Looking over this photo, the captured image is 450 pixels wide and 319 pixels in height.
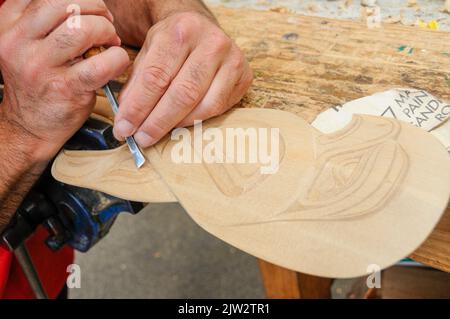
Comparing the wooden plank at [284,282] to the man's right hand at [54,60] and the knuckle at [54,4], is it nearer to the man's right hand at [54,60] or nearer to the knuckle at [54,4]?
the man's right hand at [54,60]

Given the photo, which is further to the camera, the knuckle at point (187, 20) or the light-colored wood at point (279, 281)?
the light-colored wood at point (279, 281)

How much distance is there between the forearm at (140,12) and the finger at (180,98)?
251mm

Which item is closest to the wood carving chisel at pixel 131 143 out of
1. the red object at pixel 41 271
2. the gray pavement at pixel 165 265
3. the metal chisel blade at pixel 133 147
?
the metal chisel blade at pixel 133 147

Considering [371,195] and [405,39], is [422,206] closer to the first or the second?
[371,195]

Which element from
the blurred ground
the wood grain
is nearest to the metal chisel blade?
the wood grain

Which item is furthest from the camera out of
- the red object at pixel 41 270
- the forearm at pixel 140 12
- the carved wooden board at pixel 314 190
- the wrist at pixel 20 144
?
the red object at pixel 41 270

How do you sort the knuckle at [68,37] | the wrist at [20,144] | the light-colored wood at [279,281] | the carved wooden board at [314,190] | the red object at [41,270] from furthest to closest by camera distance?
the light-colored wood at [279,281]
the red object at [41,270]
the wrist at [20,144]
the knuckle at [68,37]
the carved wooden board at [314,190]

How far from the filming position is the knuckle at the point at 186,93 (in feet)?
2.30

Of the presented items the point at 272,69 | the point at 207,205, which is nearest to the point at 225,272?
the point at 272,69

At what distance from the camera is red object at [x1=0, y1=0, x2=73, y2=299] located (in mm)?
1054

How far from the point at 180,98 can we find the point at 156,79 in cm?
5

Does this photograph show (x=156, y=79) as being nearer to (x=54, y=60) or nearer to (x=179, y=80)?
(x=179, y=80)

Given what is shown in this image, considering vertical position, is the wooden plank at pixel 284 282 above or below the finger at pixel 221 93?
below

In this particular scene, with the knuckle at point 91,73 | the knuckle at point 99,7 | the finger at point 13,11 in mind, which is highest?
the finger at point 13,11
